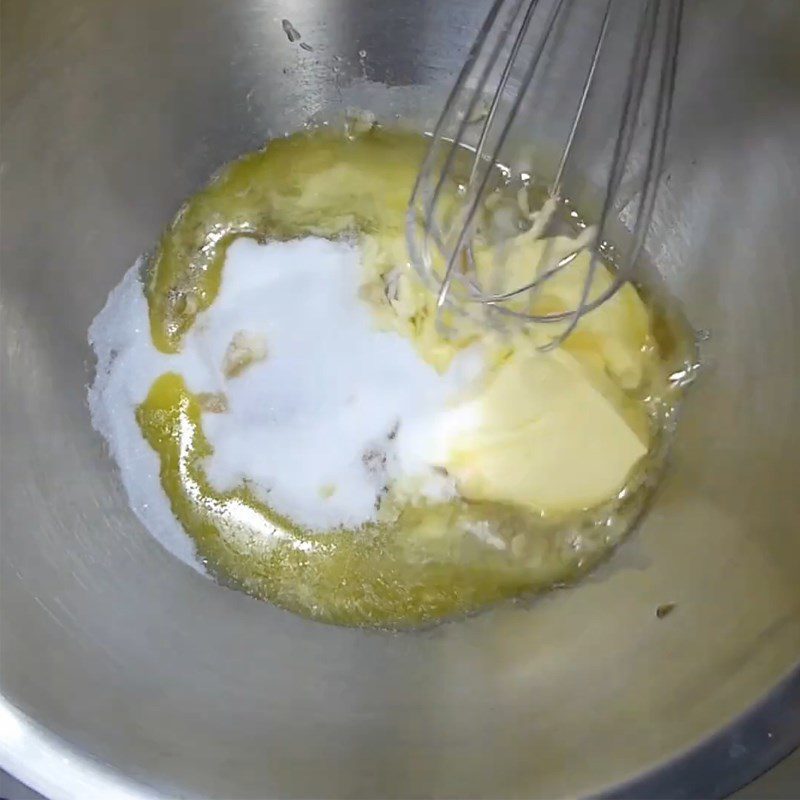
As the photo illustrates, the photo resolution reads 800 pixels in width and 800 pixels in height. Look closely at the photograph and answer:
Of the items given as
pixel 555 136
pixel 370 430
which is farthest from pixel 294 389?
pixel 555 136

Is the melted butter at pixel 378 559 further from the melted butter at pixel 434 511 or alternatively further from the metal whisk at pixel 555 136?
the metal whisk at pixel 555 136

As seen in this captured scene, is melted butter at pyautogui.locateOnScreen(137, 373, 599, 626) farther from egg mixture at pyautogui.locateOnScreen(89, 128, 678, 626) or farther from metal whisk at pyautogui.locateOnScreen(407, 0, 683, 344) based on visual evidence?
metal whisk at pyautogui.locateOnScreen(407, 0, 683, 344)

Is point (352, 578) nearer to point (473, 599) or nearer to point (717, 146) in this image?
point (473, 599)

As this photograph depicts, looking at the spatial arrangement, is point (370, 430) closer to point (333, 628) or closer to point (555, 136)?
point (333, 628)

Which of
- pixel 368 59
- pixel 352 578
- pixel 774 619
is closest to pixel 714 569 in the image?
pixel 774 619

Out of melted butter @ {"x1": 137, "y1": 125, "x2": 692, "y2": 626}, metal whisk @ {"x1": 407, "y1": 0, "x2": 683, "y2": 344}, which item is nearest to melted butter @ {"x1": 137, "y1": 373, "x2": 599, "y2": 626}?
melted butter @ {"x1": 137, "y1": 125, "x2": 692, "y2": 626}

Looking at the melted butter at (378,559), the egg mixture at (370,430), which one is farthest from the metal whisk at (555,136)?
the melted butter at (378,559)
